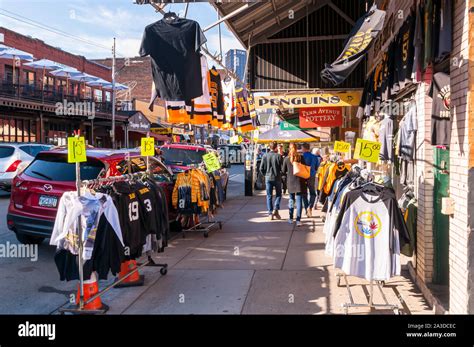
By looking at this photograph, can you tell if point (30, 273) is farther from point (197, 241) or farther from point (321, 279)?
point (321, 279)

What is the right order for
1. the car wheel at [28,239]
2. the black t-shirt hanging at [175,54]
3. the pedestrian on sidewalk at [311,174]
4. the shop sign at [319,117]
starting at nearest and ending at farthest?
the black t-shirt hanging at [175,54] → the car wheel at [28,239] → the pedestrian on sidewalk at [311,174] → the shop sign at [319,117]

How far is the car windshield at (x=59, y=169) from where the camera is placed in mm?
7875

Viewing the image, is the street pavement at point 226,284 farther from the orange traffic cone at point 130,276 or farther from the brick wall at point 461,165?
the brick wall at point 461,165

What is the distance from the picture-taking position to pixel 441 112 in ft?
16.5

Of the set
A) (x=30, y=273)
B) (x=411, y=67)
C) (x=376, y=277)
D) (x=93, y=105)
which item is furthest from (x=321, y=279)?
(x=93, y=105)

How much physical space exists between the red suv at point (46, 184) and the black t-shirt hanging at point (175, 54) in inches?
55.9

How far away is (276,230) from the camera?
10.6m

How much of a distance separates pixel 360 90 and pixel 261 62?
289 centimetres

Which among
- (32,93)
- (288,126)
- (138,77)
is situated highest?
(138,77)

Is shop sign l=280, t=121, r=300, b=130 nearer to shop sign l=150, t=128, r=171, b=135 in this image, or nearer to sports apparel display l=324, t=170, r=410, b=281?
sports apparel display l=324, t=170, r=410, b=281

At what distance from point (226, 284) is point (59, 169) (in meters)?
3.60

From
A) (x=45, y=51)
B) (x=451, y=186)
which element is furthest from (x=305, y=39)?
(x=45, y=51)

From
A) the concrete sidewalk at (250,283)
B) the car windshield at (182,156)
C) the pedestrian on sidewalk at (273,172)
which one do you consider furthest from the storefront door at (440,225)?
the car windshield at (182,156)

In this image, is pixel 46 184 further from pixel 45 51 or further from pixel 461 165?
pixel 45 51
